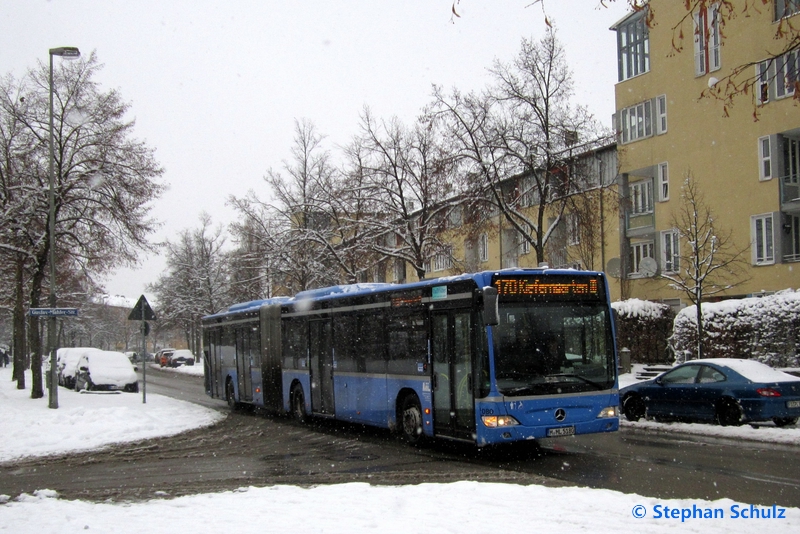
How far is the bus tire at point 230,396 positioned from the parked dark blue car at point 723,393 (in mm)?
12476

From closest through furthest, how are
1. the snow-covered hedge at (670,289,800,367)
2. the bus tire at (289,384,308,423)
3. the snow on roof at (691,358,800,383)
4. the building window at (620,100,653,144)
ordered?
1. the snow on roof at (691,358,800,383)
2. the bus tire at (289,384,308,423)
3. the snow-covered hedge at (670,289,800,367)
4. the building window at (620,100,653,144)

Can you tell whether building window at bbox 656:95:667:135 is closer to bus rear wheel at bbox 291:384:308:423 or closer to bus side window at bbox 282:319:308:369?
bus side window at bbox 282:319:308:369

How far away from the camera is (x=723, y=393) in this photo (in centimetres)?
1499

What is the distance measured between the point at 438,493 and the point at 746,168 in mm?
25123

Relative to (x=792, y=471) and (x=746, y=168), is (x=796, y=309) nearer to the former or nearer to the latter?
(x=746, y=168)

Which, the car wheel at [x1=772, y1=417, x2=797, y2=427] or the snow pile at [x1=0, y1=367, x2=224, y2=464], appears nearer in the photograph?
the car wheel at [x1=772, y1=417, x2=797, y2=427]

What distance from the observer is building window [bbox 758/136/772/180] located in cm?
2856

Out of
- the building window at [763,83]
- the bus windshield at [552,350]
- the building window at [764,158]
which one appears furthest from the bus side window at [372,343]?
the building window at [764,158]

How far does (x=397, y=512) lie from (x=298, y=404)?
39.2 ft

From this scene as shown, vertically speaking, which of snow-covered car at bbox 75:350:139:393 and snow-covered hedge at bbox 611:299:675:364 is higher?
snow-covered hedge at bbox 611:299:675:364

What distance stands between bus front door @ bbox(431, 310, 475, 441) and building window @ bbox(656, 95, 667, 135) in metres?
24.0

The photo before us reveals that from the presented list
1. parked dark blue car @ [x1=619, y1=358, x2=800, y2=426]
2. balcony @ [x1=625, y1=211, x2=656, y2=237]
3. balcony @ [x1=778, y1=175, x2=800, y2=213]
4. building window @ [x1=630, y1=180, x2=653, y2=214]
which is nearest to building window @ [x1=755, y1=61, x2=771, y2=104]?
balcony @ [x1=778, y1=175, x2=800, y2=213]

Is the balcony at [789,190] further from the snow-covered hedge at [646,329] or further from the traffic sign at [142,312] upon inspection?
the traffic sign at [142,312]

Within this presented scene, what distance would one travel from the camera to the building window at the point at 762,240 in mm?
28562
